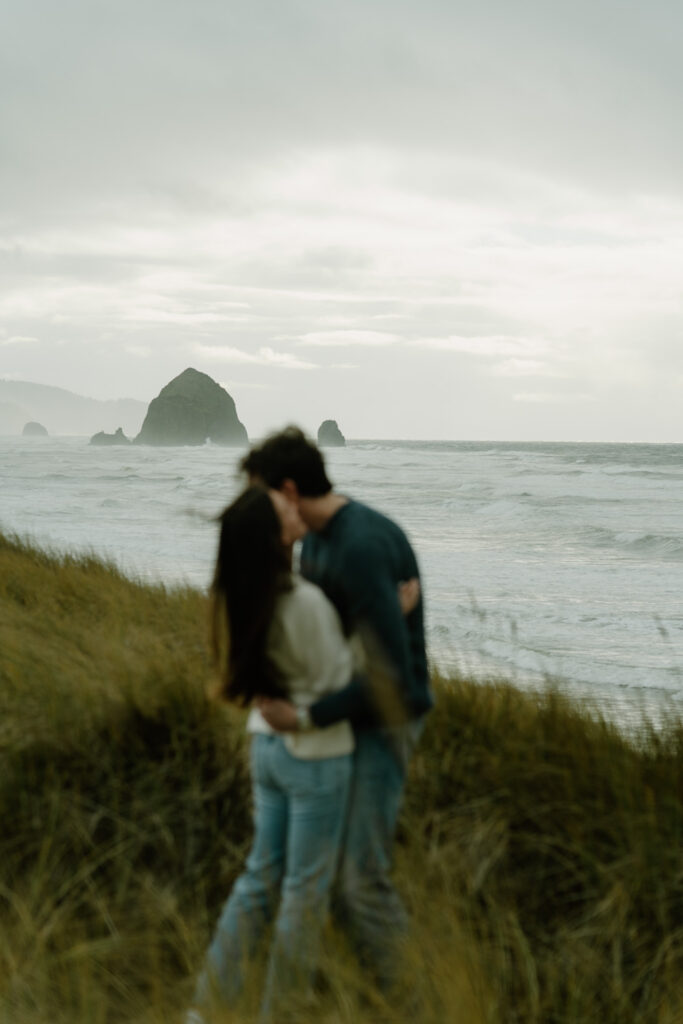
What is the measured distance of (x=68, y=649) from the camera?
438 centimetres

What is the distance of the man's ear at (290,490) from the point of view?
2.46 m

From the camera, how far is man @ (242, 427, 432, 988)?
2.31 metres

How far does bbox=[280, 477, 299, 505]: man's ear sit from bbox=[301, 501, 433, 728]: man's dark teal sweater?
0.10 m

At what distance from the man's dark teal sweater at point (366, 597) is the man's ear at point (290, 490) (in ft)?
0.34

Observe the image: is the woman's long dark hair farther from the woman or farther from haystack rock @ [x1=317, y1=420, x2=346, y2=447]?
haystack rock @ [x1=317, y1=420, x2=346, y2=447]

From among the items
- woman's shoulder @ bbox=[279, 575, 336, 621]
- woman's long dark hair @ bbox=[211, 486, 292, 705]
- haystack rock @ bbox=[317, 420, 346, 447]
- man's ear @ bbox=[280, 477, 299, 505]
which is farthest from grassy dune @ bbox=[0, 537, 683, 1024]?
haystack rock @ bbox=[317, 420, 346, 447]

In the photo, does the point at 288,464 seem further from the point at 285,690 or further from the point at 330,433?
the point at 330,433

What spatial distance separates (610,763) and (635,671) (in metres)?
5.46

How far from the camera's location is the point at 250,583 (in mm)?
2270

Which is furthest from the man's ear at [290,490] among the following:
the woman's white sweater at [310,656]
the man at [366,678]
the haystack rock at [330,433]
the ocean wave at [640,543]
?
the haystack rock at [330,433]

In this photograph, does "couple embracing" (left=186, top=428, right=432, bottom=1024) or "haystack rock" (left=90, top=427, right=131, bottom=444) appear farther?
"haystack rock" (left=90, top=427, right=131, bottom=444)

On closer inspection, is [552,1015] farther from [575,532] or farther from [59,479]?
[59,479]

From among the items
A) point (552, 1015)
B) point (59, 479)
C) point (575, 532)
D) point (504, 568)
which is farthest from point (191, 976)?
point (59, 479)

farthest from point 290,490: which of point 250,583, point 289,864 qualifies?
point 289,864
